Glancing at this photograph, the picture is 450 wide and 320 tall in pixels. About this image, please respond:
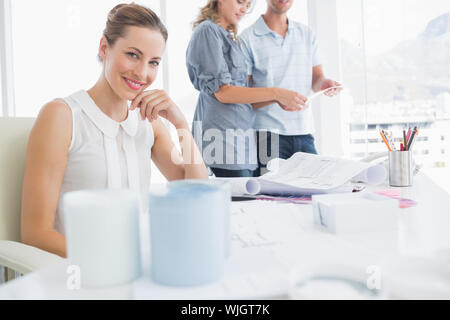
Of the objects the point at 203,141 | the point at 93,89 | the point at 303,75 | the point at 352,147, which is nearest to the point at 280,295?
the point at 93,89

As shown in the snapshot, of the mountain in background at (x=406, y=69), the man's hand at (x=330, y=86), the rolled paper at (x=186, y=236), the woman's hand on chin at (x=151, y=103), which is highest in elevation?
the mountain in background at (x=406, y=69)

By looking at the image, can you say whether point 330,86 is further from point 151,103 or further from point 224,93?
point 151,103

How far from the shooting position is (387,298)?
365 mm

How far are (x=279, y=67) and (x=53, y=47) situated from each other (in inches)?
95.2

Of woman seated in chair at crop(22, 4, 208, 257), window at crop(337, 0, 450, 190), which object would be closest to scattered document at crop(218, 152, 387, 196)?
woman seated in chair at crop(22, 4, 208, 257)

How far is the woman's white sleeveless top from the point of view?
96 centimetres

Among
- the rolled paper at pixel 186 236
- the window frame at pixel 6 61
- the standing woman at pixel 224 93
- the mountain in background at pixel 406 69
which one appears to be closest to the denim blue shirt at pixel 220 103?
the standing woman at pixel 224 93

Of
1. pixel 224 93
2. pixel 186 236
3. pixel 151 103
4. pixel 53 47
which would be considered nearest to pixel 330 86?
pixel 224 93

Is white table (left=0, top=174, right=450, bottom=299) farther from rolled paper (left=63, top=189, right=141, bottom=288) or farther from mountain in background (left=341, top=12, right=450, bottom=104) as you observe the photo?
mountain in background (left=341, top=12, right=450, bottom=104)

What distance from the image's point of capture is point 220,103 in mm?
1614

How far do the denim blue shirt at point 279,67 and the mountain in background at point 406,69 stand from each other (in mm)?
1182

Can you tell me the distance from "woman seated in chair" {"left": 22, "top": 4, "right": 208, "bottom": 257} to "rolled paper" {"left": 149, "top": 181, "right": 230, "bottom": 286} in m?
0.48

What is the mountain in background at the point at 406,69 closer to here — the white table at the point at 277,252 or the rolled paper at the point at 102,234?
the white table at the point at 277,252

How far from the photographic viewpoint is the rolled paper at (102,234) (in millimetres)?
377
